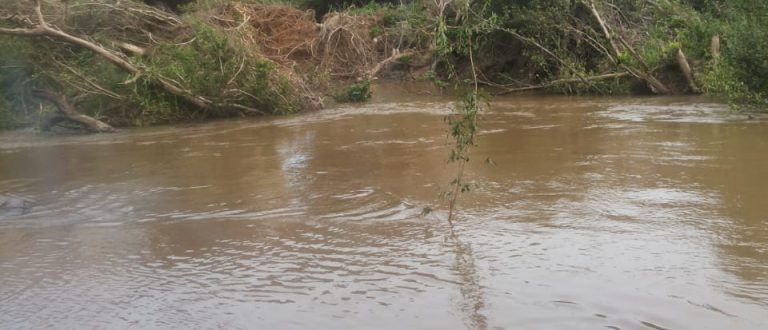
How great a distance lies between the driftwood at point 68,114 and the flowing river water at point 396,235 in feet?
7.86

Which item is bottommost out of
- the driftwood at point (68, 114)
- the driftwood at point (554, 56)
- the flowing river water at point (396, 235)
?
the flowing river water at point (396, 235)

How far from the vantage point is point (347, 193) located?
664cm

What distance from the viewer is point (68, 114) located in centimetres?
1227

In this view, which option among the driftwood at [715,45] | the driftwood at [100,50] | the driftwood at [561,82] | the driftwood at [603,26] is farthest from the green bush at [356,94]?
the driftwood at [715,45]

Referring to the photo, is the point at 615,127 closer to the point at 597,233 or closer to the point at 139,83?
the point at 597,233

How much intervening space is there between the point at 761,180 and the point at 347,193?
3.42 meters

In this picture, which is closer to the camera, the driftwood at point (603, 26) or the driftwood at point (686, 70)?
the driftwood at point (686, 70)

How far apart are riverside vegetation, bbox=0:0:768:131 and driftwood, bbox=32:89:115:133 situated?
0.02 m

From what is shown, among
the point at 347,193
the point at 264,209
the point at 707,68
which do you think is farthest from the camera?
the point at 707,68

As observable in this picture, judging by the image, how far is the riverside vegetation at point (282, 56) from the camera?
11.8m

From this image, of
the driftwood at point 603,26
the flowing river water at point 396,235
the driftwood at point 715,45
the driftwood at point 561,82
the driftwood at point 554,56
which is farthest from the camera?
the driftwood at point 554,56

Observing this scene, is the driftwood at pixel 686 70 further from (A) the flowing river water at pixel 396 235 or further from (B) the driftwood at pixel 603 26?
(A) the flowing river water at pixel 396 235

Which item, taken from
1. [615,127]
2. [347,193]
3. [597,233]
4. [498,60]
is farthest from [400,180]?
[498,60]

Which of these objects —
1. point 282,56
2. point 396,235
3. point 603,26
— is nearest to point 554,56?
point 603,26
